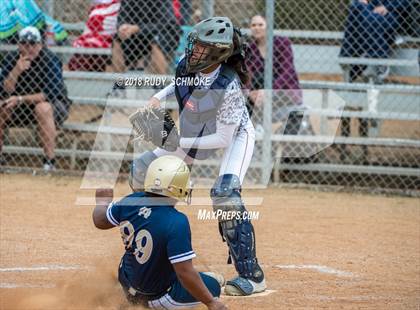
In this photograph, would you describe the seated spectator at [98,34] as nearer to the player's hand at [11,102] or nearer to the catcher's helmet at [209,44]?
the player's hand at [11,102]

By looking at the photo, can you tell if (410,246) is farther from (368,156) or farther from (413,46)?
(413,46)

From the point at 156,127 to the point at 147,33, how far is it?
4571 millimetres

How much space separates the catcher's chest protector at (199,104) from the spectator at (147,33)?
4.11 meters

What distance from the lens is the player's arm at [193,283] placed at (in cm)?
412

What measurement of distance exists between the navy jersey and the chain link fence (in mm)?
4575

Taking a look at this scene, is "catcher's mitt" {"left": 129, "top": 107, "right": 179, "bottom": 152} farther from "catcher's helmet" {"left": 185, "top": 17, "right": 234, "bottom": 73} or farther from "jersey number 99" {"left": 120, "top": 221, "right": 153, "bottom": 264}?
"jersey number 99" {"left": 120, "top": 221, "right": 153, "bottom": 264}

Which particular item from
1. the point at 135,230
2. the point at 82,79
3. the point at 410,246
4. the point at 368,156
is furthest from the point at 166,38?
the point at 135,230

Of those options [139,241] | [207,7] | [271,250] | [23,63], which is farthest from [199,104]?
[23,63]

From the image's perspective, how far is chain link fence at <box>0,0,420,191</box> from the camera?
9.17 meters

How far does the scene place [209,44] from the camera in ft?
16.7

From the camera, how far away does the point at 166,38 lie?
9539 mm

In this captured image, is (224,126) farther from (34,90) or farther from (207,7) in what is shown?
(34,90)

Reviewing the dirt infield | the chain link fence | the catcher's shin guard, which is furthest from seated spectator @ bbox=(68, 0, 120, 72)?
the catcher's shin guard

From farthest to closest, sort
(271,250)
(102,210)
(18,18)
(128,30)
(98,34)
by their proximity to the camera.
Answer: (98,34)
(18,18)
(128,30)
(271,250)
(102,210)
